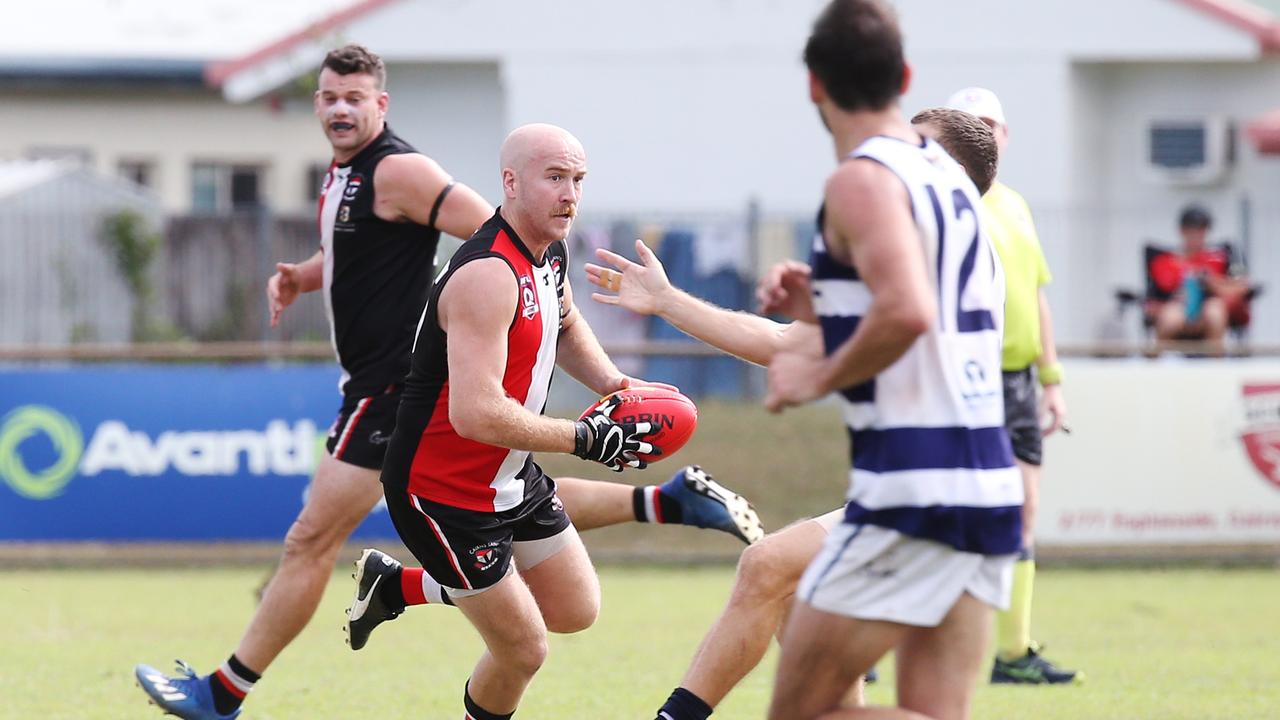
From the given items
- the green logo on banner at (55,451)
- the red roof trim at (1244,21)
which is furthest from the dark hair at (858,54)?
the red roof trim at (1244,21)

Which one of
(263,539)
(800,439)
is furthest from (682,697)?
(800,439)

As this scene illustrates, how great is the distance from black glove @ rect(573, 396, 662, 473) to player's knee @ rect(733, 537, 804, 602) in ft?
1.51

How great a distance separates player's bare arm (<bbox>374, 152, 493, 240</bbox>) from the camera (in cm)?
673

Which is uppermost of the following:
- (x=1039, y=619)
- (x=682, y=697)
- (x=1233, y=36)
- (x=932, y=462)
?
(x=1233, y=36)

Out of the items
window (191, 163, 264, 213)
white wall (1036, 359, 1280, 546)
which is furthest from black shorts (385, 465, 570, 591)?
window (191, 163, 264, 213)

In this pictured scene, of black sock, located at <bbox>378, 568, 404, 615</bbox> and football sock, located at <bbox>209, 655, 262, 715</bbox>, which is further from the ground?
black sock, located at <bbox>378, 568, 404, 615</bbox>

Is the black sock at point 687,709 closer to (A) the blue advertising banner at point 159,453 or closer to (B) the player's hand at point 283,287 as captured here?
(B) the player's hand at point 283,287

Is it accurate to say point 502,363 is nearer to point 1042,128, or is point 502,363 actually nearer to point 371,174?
point 371,174

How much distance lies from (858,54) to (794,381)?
2.43 ft

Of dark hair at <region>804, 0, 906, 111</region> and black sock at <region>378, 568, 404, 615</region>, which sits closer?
dark hair at <region>804, 0, 906, 111</region>

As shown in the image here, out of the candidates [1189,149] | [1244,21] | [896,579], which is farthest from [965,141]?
[1189,149]

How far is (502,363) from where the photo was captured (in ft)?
17.5

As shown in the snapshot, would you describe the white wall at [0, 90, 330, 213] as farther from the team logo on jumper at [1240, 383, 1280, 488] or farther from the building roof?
the team logo on jumper at [1240, 383, 1280, 488]

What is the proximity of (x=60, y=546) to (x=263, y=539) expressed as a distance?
1421mm
